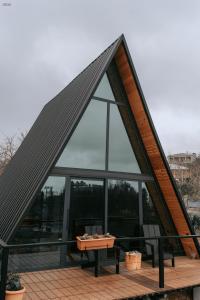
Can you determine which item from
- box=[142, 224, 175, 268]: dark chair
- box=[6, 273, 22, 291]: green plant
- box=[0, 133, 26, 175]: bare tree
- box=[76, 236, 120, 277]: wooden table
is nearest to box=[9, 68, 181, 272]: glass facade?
box=[142, 224, 175, 268]: dark chair

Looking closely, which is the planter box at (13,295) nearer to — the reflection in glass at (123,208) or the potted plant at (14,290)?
the potted plant at (14,290)

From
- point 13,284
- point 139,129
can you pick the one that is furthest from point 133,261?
point 139,129

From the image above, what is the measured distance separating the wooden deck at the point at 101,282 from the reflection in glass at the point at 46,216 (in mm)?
710

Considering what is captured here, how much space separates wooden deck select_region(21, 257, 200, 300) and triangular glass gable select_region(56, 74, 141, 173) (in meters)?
2.27

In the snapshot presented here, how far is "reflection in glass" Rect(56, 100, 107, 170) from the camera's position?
6.69 meters

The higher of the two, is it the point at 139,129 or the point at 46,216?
the point at 139,129

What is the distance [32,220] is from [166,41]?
15.2 m

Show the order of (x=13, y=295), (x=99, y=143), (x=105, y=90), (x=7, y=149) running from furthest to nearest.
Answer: (x=7, y=149)
(x=105, y=90)
(x=99, y=143)
(x=13, y=295)

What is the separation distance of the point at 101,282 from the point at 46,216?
1761 mm

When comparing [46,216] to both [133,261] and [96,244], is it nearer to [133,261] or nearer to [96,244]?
[96,244]

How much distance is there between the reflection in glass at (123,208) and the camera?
7.02m

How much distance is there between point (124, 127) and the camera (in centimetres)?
762

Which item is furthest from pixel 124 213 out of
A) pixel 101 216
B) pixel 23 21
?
pixel 23 21

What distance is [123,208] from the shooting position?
7.21m
